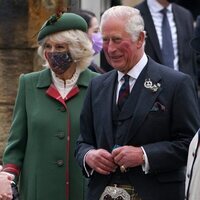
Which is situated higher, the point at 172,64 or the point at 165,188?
the point at 165,188

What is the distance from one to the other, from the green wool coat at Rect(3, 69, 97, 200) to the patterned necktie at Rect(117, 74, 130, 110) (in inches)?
32.5

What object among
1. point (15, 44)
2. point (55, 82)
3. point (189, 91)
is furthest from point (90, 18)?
point (189, 91)

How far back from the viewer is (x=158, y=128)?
577 centimetres

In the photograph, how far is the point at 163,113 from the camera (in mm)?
5777

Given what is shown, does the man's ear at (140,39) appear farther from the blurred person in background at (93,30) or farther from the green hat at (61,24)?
the blurred person in background at (93,30)

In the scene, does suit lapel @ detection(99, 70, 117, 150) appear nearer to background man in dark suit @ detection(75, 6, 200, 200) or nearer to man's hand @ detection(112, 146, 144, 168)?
background man in dark suit @ detection(75, 6, 200, 200)

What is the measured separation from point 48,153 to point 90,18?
2.43 metres

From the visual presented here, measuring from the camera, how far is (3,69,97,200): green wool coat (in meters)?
6.65

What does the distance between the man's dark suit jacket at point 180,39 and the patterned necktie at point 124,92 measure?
3.55m

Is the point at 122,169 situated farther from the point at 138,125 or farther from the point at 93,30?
the point at 93,30

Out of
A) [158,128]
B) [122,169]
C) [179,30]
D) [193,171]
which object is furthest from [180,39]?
[193,171]

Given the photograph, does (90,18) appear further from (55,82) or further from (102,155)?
(102,155)

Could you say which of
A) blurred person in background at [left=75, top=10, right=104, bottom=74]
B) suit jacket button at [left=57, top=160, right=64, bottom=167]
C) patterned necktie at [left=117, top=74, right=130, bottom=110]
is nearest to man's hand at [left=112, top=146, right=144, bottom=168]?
patterned necktie at [left=117, top=74, right=130, bottom=110]

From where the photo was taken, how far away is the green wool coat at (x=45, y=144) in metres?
6.65
